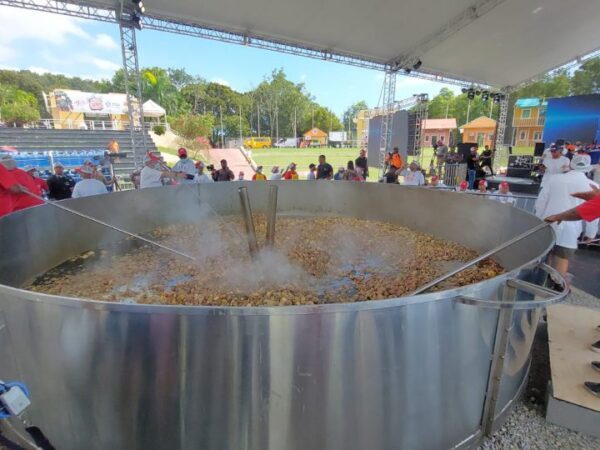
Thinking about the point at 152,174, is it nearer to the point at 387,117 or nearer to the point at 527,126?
the point at 387,117

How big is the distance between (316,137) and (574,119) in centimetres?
3715

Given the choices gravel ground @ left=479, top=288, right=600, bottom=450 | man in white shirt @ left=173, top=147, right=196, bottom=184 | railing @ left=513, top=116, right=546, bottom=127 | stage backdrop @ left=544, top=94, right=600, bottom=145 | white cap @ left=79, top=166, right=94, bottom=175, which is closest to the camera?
gravel ground @ left=479, top=288, right=600, bottom=450

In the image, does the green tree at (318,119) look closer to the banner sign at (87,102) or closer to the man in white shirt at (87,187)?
the banner sign at (87,102)

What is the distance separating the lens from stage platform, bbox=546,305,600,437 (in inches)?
60.6

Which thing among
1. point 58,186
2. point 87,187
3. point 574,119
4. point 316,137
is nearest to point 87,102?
point 58,186

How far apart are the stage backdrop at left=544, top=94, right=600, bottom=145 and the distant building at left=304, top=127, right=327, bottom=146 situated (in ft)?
112

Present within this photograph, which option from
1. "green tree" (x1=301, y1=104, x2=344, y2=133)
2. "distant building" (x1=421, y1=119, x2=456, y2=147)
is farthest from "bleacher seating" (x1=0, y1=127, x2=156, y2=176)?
"green tree" (x1=301, y1=104, x2=344, y2=133)

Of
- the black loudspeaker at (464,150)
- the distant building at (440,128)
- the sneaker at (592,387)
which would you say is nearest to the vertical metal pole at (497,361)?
the sneaker at (592,387)

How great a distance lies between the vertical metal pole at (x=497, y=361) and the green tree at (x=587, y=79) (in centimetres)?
3641

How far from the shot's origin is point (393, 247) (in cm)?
352

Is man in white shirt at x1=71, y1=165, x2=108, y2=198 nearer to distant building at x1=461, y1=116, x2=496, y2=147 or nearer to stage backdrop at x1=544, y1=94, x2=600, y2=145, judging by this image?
stage backdrop at x1=544, y1=94, x2=600, y2=145

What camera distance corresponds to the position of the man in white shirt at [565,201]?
2.87 metres

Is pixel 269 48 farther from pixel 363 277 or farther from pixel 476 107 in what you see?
pixel 476 107

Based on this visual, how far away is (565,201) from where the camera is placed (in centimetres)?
295
